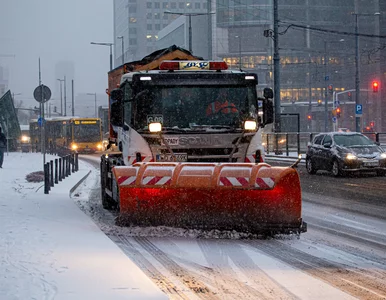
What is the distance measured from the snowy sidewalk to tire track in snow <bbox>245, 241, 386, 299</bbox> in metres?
1.91

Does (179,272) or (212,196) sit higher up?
(212,196)

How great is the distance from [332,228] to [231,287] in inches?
189

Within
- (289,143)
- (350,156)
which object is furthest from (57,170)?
(289,143)

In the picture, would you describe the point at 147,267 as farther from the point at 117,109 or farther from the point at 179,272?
the point at 117,109

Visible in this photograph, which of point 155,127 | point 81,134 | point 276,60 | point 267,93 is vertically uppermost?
point 276,60

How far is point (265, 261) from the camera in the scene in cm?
834

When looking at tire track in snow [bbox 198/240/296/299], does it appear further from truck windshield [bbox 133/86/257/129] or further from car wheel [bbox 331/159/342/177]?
car wheel [bbox 331/159/342/177]

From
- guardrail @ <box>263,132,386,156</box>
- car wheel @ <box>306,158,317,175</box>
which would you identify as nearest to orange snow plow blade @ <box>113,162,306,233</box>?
car wheel @ <box>306,158,317,175</box>

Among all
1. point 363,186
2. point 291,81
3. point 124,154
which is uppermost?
point 291,81

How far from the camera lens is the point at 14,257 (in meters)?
7.61

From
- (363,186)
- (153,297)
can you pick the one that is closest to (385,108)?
(363,186)

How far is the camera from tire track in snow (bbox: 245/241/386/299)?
6715mm

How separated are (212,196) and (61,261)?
315 centimetres

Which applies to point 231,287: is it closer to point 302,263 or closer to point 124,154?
point 302,263
